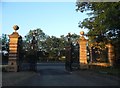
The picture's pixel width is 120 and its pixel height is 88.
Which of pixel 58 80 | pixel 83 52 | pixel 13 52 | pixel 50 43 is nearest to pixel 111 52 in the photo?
pixel 83 52

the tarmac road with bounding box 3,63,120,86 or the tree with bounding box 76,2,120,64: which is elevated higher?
the tree with bounding box 76,2,120,64

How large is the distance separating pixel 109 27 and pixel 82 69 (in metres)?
7.85

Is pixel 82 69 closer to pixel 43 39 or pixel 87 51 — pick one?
pixel 87 51

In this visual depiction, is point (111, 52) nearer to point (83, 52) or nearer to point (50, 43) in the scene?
point (83, 52)

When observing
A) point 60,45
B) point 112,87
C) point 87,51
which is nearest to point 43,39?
point 60,45

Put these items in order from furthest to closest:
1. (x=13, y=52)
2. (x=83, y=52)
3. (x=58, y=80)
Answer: (x=83, y=52), (x=13, y=52), (x=58, y=80)

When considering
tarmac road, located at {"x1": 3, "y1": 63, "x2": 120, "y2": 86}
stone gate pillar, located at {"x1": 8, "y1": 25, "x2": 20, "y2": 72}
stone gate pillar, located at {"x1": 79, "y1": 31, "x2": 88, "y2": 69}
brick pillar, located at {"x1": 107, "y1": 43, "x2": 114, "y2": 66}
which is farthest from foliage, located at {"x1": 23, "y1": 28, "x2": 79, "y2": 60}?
tarmac road, located at {"x1": 3, "y1": 63, "x2": 120, "y2": 86}

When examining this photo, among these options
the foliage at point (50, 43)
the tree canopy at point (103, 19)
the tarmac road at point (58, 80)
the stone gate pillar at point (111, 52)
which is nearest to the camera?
the tarmac road at point (58, 80)

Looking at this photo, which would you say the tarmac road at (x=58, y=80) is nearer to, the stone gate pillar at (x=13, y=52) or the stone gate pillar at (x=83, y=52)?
the stone gate pillar at (x=13, y=52)

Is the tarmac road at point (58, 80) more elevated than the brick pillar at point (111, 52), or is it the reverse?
the brick pillar at point (111, 52)

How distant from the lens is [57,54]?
286ft

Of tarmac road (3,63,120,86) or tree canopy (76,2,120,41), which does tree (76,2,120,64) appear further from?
tarmac road (3,63,120,86)

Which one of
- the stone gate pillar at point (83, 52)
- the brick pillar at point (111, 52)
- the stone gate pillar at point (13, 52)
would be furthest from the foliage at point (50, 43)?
the stone gate pillar at point (13, 52)

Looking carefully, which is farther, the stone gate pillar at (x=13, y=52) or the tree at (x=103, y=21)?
the stone gate pillar at (x=13, y=52)
